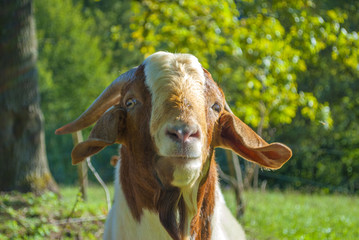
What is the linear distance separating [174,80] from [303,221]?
532 centimetres

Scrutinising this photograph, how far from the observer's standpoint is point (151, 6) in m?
7.30

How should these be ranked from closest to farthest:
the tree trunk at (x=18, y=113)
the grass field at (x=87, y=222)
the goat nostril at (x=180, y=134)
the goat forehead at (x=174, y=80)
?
1. the goat nostril at (x=180, y=134)
2. the goat forehead at (x=174, y=80)
3. the grass field at (x=87, y=222)
4. the tree trunk at (x=18, y=113)

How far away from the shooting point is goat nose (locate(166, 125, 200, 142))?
245 cm

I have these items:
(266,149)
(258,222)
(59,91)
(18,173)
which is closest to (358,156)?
(258,222)

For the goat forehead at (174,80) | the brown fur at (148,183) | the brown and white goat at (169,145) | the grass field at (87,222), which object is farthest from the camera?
the grass field at (87,222)

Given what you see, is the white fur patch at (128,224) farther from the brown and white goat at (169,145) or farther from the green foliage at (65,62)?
the green foliage at (65,62)

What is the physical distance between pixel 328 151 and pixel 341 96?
321cm

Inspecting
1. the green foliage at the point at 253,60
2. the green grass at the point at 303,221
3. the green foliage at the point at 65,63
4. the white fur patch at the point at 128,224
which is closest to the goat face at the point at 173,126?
the white fur patch at the point at 128,224

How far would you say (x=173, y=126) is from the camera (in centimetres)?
247

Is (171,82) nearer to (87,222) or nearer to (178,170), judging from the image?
(178,170)

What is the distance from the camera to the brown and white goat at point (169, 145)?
8.42 ft

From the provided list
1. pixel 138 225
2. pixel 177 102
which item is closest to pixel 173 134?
pixel 177 102

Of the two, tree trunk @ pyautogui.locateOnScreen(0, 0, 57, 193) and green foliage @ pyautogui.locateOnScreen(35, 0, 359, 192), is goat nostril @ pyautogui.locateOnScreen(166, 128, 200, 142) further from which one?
tree trunk @ pyautogui.locateOnScreen(0, 0, 57, 193)

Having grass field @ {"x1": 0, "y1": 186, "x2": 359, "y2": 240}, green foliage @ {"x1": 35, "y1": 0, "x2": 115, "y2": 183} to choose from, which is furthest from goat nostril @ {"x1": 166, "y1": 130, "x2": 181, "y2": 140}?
green foliage @ {"x1": 35, "y1": 0, "x2": 115, "y2": 183}
